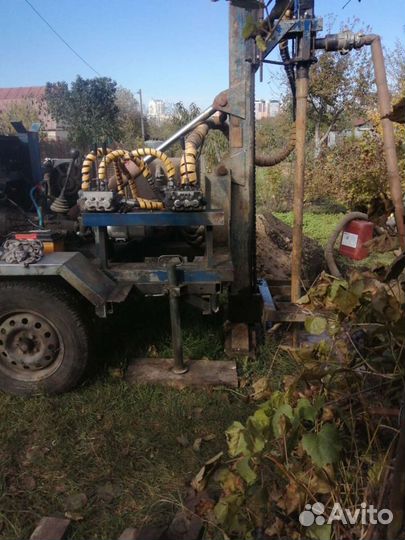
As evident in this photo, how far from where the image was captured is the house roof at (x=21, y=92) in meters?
31.9

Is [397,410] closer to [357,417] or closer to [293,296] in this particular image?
[357,417]

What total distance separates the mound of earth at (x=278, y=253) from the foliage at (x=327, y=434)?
106 inches

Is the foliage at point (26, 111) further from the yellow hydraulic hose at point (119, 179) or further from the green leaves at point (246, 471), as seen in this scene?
the green leaves at point (246, 471)

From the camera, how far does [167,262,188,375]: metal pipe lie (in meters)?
3.06

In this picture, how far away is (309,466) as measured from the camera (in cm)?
194

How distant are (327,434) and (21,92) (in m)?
39.5

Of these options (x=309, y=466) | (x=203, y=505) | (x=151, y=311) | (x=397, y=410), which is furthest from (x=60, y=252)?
(x=397, y=410)

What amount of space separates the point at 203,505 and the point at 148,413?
0.90m

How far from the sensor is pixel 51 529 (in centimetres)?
210

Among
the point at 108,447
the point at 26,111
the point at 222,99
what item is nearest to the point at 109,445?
the point at 108,447

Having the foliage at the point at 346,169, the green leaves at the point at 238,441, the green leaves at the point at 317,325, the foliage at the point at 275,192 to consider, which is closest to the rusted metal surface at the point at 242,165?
the green leaves at the point at 317,325

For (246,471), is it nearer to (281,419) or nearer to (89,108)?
(281,419)

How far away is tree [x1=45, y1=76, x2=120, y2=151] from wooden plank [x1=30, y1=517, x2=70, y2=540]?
922 inches

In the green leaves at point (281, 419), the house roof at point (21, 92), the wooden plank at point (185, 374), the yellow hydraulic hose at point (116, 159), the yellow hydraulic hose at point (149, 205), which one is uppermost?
the house roof at point (21, 92)
